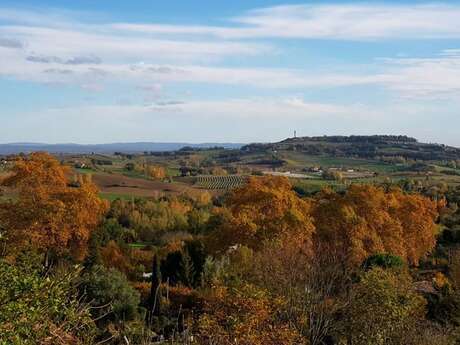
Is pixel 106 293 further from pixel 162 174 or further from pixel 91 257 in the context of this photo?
pixel 162 174

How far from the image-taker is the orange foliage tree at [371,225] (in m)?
36.5

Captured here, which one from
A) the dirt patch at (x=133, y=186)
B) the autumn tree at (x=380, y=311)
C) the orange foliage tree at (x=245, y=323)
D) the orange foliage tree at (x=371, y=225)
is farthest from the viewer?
the dirt patch at (x=133, y=186)

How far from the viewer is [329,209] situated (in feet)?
127

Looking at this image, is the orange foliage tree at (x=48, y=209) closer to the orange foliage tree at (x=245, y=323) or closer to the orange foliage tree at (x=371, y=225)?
the orange foliage tree at (x=371, y=225)

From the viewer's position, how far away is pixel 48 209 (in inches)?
1283

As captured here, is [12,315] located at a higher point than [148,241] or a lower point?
higher

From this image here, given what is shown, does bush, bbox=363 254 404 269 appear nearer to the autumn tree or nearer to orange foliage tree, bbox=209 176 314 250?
orange foliage tree, bbox=209 176 314 250

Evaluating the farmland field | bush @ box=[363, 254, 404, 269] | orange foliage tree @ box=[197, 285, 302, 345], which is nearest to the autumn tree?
orange foliage tree @ box=[197, 285, 302, 345]

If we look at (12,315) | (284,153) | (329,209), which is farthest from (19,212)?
(284,153)

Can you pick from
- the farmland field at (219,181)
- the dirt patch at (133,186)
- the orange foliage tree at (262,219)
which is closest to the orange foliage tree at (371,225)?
the orange foliage tree at (262,219)

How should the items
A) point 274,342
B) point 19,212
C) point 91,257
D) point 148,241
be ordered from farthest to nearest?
1. point 148,241
2. point 91,257
3. point 19,212
4. point 274,342

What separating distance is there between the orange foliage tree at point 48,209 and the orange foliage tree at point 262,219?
793cm

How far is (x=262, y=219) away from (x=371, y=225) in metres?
9.14

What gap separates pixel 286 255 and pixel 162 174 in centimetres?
9349
